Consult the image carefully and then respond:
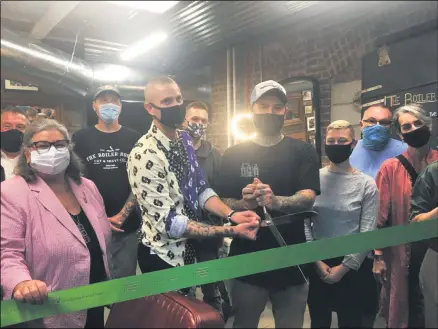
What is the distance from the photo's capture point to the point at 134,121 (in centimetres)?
79

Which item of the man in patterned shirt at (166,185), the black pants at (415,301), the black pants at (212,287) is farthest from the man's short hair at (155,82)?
the black pants at (415,301)

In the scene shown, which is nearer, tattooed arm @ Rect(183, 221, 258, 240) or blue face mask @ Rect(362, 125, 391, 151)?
tattooed arm @ Rect(183, 221, 258, 240)

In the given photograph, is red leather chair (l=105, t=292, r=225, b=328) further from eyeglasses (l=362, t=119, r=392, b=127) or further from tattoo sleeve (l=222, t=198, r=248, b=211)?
eyeglasses (l=362, t=119, r=392, b=127)

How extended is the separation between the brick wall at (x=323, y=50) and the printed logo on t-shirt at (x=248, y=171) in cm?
13

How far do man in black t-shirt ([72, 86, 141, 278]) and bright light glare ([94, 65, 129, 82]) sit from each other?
0.02 m

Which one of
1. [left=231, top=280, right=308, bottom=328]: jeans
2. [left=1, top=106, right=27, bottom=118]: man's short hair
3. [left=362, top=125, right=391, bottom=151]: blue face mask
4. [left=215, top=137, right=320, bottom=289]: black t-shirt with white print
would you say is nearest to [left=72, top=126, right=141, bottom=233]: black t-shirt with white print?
[left=1, top=106, right=27, bottom=118]: man's short hair

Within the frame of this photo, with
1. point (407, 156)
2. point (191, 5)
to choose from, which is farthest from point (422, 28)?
point (191, 5)

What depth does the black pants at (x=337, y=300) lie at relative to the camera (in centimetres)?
104

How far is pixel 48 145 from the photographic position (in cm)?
72

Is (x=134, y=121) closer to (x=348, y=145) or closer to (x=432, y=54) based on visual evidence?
(x=348, y=145)

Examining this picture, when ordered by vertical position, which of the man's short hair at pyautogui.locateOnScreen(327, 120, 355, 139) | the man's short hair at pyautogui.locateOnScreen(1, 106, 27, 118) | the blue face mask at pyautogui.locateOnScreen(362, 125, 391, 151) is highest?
the man's short hair at pyautogui.locateOnScreen(1, 106, 27, 118)

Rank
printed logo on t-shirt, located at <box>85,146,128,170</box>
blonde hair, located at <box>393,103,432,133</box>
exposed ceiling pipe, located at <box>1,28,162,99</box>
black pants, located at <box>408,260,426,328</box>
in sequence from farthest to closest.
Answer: black pants, located at <box>408,260,426,328</box>
blonde hair, located at <box>393,103,432,133</box>
printed logo on t-shirt, located at <box>85,146,128,170</box>
exposed ceiling pipe, located at <box>1,28,162,99</box>

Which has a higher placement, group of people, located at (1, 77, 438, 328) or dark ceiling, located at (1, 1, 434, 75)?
dark ceiling, located at (1, 1, 434, 75)

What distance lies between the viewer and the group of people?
28.5 inches
